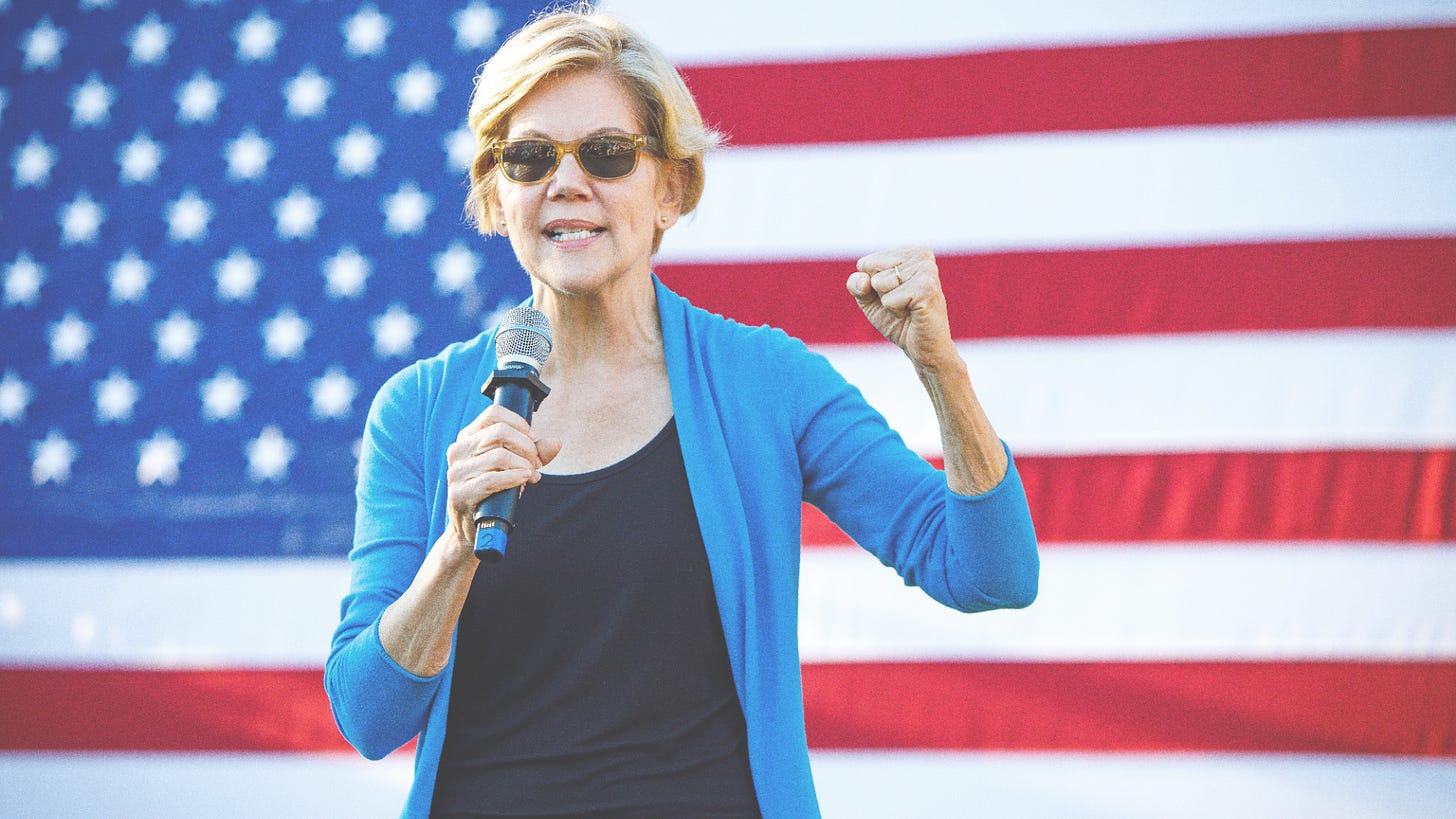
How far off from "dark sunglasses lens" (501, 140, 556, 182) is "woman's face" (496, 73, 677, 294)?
1 cm

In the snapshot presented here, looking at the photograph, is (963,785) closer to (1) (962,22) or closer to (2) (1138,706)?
(2) (1138,706)

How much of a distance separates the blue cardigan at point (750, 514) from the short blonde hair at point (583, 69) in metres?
0.21

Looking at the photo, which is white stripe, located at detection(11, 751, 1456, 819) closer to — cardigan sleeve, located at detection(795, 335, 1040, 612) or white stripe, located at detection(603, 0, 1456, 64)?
cardigan sleeve, located at detection(795, 335, 1040, 612)

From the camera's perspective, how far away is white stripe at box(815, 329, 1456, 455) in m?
2.26

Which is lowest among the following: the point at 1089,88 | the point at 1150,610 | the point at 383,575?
the point at 1150,610

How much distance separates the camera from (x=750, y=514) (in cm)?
131

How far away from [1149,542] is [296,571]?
70.3 inches

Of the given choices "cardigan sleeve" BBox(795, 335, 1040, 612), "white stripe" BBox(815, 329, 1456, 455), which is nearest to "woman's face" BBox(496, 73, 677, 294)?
"cardigan sleeve" BBox(795, 335, 1040, 612)

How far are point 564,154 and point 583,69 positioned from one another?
0.36 ft

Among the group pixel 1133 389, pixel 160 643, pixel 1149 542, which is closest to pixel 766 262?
pixel 1133 389

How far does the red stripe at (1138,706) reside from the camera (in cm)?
225

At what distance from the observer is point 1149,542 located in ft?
7.57

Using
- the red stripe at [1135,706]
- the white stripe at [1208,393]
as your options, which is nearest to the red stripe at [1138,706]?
the red stripe at [1135,706]

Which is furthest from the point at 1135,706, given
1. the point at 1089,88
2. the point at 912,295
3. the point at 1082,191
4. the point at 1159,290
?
the point at 912,295
